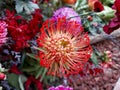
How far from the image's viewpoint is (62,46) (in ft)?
4.69

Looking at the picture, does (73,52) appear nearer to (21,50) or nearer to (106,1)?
(21,50)

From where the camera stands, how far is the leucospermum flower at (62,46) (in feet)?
4.65

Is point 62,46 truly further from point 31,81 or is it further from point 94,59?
point 94,59

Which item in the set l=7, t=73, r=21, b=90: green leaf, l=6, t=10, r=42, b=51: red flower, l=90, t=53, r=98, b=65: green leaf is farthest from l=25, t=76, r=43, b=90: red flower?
l=90, t=53, r=98, b=65: green leaf

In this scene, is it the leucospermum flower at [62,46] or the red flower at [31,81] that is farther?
the red flower at [31,81]

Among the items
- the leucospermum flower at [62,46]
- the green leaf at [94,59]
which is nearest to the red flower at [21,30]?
the leucospermum flower at [62,46]

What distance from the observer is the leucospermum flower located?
1.42 m

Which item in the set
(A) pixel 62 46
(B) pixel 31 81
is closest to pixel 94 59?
(B) pixel 31 81

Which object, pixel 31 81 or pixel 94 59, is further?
pixel 94 59

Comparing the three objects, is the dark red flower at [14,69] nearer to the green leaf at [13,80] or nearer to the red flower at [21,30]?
the green leaf at [13,80]

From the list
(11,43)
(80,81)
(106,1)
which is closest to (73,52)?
(11,43)

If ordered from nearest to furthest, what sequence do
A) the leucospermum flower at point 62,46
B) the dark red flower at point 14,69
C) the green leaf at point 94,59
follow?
the leucospermum flower at point 62,46, the dark red flower at point 14,69, the green leaf at point 94,59

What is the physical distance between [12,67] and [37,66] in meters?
0.11

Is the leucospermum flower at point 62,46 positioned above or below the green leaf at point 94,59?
above
